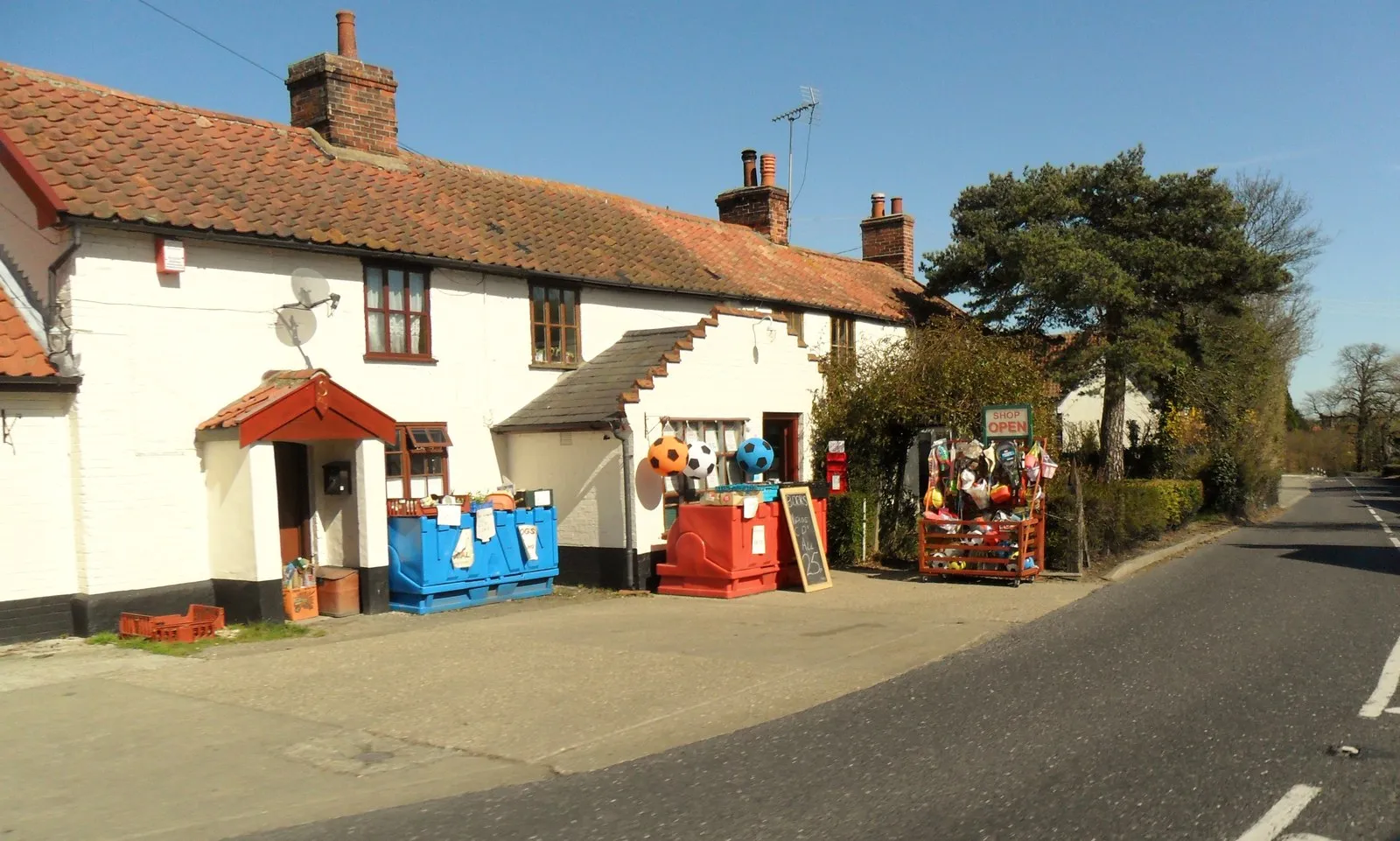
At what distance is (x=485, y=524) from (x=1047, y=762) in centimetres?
873

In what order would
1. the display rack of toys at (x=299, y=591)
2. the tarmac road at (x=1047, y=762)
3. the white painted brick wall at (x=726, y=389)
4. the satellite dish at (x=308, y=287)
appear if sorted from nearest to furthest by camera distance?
the tarmac road at (x=1047, y=762), the display rack of toys at (x=299, y=591), the satellite dish at (x=308, y=287), the white painted brick wall at (x=726, y=389)

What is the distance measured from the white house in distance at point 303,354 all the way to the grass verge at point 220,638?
183 millimetres

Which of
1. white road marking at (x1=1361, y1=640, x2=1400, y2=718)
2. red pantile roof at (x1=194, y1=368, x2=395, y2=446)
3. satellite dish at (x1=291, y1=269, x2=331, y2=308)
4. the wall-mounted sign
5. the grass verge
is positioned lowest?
white road marking at (x1=1361, y1=640, x2=1400, y2=718)

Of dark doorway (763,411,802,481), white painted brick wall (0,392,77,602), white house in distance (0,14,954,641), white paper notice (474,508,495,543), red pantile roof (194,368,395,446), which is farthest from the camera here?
dark doorway (763,411,802,481)

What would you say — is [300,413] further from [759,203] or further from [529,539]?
[759,203]

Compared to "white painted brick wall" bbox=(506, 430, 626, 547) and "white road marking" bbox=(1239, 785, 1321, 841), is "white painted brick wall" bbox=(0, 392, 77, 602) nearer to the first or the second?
"white painted brick wall" bbox=(506, 430, 626, 547)

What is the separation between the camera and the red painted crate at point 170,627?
10.8 m

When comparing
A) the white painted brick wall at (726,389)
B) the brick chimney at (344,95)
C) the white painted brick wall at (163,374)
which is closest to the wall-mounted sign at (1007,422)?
the white painted brick wall at (726,389)

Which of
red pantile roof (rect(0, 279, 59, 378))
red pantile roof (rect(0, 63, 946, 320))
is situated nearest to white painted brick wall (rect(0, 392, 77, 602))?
red pantile roof (rect(0, 279, 59, 378))

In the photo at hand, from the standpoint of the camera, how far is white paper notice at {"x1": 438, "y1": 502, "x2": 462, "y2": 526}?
13.0m

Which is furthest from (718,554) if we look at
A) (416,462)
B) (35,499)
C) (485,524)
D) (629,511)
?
(35,499)

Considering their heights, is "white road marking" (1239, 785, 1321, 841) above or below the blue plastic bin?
below

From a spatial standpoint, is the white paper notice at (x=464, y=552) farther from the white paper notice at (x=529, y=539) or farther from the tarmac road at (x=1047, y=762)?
the tarmac road at (x=1047, y=762)

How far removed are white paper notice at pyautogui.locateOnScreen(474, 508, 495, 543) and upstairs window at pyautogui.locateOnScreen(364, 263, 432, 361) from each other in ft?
A: 7.65
